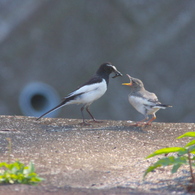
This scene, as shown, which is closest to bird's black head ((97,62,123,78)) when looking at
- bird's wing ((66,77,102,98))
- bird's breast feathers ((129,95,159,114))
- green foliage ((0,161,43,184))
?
bird's wing ((66,77,102,98))

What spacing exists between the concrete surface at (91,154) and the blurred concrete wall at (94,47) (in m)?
1.97

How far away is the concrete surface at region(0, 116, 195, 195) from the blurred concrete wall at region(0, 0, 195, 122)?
197 centimetres

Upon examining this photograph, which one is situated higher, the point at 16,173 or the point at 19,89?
the point at 19,89

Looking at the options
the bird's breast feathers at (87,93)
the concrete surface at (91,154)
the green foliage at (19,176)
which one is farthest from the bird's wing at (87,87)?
the green foliage at (19,176)

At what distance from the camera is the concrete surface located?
3.05 metres

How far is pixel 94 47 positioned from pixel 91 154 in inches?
147

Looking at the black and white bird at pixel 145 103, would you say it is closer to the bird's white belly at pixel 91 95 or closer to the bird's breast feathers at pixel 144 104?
the bird's breast feathers at pixel 144 104

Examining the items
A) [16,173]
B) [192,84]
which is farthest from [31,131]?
[192,84]

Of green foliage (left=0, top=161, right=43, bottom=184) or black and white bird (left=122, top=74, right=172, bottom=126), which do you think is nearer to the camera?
green foliage (left=0, top=161, right=43, bottom=184)

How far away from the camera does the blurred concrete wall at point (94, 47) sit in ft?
24.4

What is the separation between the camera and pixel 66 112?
763cm

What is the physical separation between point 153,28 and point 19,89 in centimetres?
234

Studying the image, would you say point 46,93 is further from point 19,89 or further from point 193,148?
point 193,148

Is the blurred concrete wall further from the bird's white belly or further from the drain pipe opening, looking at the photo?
the bird's white belly
